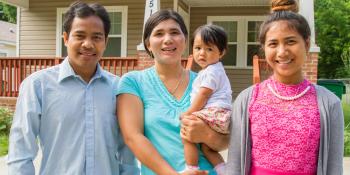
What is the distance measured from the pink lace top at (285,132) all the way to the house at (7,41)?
108 ft

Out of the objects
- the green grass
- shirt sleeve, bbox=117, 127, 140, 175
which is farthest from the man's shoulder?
the green grass

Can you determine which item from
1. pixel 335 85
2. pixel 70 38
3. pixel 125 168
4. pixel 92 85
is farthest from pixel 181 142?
pixel 335 85

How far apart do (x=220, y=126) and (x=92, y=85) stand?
77 centimetres

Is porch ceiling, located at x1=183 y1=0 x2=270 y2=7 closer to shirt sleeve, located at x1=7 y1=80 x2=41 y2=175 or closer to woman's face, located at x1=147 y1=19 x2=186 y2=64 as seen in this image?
woman's face, located at x1=147 y1=19 x2=186 y2=64

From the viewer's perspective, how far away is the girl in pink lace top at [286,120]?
2102mm

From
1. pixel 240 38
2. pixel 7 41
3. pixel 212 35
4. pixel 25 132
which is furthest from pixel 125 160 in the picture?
pixel 7 41

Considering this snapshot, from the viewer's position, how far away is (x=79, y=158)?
2340 millimetres

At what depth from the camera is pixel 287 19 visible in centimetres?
223

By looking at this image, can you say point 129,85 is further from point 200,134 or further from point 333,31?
point 333,31

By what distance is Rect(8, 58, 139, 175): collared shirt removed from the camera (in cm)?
225

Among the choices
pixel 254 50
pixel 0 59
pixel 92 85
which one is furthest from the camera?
pixel 254 50

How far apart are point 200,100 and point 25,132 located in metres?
0.98

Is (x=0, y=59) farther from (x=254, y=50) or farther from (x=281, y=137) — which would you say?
(x=281, y=137)

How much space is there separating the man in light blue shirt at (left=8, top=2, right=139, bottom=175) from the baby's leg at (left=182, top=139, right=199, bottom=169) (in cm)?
45
